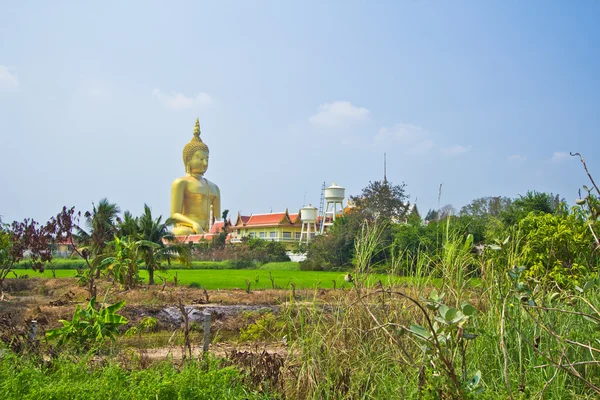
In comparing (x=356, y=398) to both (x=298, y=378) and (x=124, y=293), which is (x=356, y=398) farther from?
(x=124, y=293)

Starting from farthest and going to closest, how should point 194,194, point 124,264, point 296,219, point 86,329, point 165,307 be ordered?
point 296,219, point 194,194, point 124,264, point 165,307, point 86,329

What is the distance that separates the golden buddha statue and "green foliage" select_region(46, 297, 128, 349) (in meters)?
37.6

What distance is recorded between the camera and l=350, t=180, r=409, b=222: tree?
3444cm

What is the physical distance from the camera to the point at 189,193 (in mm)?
43812

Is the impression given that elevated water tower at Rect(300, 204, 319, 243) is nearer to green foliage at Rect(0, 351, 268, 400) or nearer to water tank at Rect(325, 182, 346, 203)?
water tank at Rect(325, 182, 346, 203)

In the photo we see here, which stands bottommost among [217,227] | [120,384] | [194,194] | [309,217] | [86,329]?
[120,384]

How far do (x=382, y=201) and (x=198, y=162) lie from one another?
14.9 metres

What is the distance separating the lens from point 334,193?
144ft

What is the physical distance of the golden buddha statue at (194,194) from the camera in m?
43.2

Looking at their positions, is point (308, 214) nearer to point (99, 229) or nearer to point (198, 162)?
point (198, 162)

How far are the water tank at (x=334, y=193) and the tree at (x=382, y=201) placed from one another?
7833 mm

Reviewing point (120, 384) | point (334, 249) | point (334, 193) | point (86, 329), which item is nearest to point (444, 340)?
point (120, 384)

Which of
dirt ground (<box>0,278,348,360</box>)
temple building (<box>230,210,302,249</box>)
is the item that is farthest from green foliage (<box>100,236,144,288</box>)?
temple building (<box>230,210,302,249</box>)

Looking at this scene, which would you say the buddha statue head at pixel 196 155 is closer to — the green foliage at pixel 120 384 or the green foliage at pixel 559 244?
the green foliage at pixel 559 244
